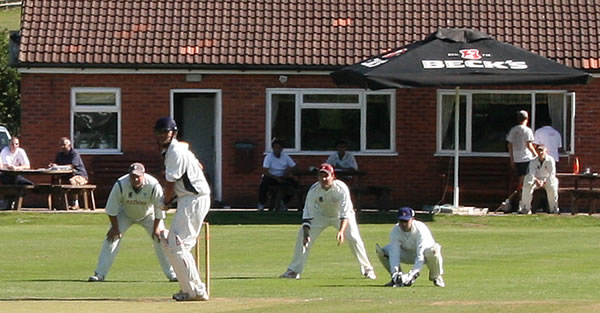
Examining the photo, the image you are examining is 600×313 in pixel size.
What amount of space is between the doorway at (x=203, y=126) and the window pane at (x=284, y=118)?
108cm

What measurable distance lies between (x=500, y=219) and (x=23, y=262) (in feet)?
31.4

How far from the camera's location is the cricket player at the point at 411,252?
16.1 metres

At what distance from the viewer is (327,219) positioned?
17.2 m

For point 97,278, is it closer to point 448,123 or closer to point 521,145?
point 521,145

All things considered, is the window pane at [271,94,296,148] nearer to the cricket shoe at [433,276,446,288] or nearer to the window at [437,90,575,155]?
the window at [437,90,575,155]

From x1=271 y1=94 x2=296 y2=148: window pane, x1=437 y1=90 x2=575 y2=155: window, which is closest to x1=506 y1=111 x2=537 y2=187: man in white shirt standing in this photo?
x1=437 y1=90 x2=575 y2=155: window

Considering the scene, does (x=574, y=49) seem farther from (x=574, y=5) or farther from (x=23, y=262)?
(x=23, y=262)

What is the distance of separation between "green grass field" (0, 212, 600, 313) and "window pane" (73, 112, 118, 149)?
3018 mm

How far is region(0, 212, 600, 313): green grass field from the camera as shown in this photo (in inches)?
555

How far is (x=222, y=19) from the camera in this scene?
95.1 feet

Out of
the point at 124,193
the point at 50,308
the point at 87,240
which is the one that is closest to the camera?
the point at 50,308

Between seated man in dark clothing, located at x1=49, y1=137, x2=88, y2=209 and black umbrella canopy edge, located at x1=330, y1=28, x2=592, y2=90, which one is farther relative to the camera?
seated man in dark clothing, located at x1=49, y1=137, x2=88, y2=209

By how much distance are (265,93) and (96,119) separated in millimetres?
3304

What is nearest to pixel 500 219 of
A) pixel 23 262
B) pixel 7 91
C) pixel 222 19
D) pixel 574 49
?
pixel 574 49
